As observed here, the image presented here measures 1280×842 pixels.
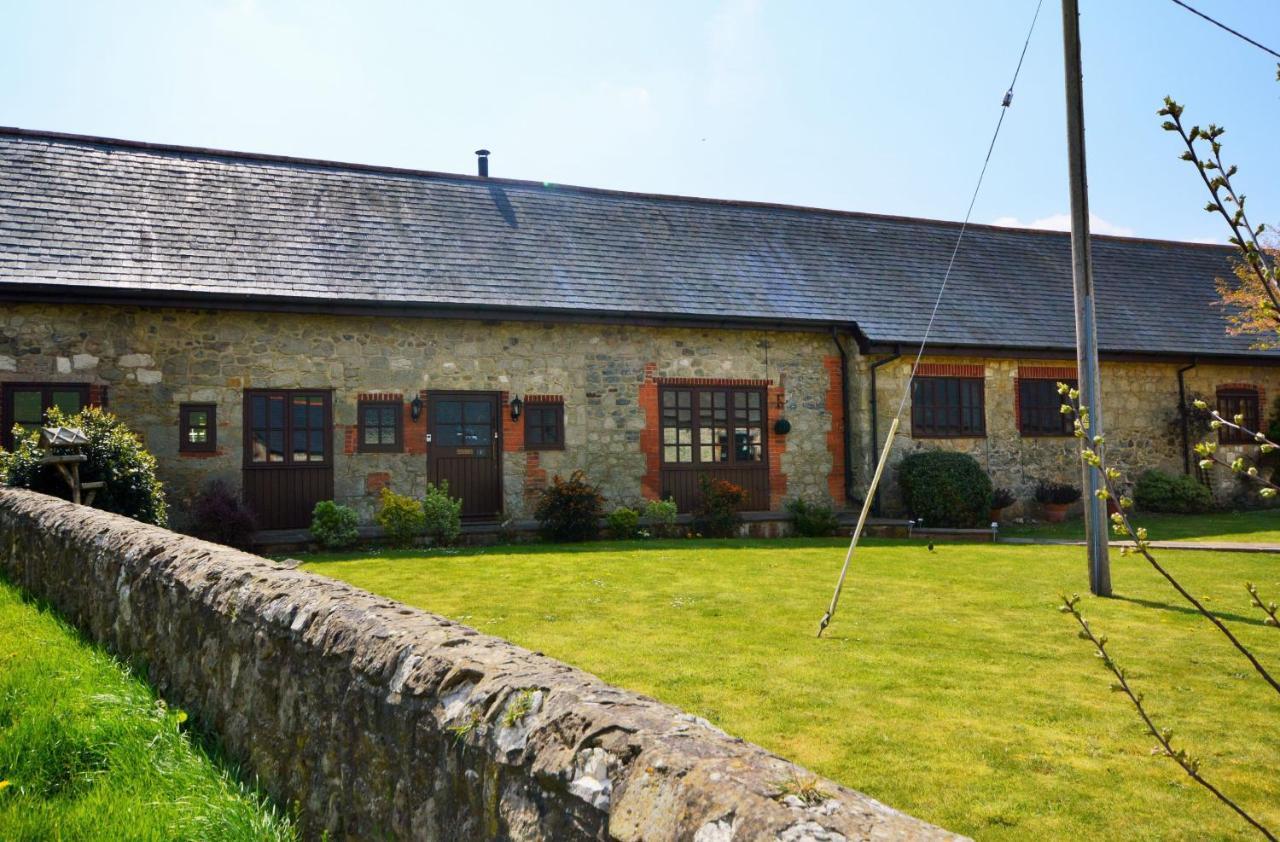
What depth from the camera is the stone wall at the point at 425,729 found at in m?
1.88

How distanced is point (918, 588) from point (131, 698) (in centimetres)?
764

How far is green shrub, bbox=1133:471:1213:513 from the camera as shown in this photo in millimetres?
18656

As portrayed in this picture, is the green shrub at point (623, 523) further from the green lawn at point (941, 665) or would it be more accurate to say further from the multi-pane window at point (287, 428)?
the multi-pane window at point (287, 428)

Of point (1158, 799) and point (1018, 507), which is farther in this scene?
point (1018, 507)

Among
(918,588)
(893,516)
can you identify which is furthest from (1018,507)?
(918,588)

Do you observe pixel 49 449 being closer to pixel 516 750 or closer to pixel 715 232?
pixel 516 750

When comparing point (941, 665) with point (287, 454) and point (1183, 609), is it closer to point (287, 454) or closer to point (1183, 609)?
point (1183, 609)

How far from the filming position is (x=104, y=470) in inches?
438

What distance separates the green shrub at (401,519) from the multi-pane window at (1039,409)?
11661mm

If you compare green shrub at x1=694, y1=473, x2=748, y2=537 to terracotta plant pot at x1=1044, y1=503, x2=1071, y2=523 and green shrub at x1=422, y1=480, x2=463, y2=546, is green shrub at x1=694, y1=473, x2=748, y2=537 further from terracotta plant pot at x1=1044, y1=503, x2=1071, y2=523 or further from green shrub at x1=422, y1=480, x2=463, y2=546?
terracotta plant pot at x1=1044, y1=503, x2=1071, y2=523

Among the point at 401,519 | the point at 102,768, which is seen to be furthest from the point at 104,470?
the point at 102,768

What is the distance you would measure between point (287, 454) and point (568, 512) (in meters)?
4.32

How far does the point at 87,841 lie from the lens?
3.43m

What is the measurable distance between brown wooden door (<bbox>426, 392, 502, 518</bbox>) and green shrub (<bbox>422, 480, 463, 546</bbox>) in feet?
2.84
